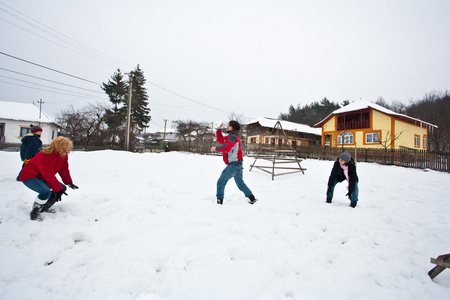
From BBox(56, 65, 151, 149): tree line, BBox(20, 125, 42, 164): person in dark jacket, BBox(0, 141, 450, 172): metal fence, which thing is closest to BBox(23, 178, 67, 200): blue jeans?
BBox(20, 125, 42, 164): person in dark jacket

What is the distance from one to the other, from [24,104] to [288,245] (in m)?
46.0

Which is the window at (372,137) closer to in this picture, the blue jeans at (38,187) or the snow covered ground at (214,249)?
the snow covered ground at (214,249)

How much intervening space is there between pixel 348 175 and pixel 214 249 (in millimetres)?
3529

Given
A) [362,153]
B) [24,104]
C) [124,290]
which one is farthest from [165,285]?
[24,104]

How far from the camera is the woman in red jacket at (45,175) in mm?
3004

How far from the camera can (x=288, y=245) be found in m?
2.73

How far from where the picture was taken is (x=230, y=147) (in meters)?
4.17

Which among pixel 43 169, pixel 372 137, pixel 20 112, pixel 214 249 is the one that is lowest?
pixel 214 249

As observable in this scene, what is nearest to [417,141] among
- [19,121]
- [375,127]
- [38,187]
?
[375,127]

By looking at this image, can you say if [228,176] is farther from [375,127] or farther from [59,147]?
[375,127]

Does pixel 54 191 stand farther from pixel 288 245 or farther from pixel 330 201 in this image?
pixel 330 201

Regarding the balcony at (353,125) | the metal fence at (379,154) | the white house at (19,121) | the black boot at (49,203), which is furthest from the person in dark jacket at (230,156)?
the white house at (19,121)

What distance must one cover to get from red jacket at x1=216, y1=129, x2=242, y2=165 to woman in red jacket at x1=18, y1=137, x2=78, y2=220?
8.74 feet

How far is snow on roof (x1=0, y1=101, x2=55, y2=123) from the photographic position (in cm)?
2906
